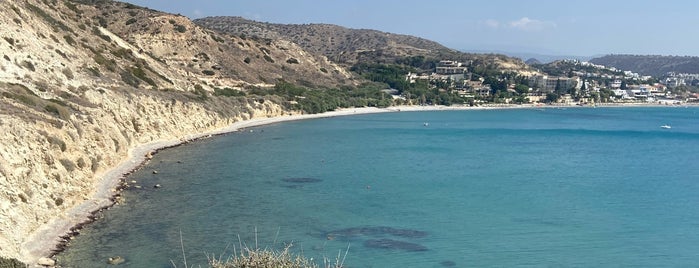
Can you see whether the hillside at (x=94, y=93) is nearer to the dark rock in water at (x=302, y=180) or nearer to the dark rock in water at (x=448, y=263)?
the dark rock in water at (x=302, y=180)

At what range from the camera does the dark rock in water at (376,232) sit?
25719 mm

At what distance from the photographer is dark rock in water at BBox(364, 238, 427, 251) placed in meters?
23.9

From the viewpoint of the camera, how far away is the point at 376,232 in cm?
2606

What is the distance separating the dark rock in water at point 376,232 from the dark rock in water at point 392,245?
0.99m

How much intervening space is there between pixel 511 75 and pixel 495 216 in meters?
121

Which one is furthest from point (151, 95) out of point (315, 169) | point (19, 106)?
point (19, 106)

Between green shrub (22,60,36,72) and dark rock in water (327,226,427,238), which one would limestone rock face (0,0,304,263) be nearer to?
green shrub (22,60,36,72)

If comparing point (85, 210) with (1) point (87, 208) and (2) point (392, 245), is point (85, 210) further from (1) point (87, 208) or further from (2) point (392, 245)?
(2) point (392, 245)

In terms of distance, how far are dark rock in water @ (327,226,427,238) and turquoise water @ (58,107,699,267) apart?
121 mm

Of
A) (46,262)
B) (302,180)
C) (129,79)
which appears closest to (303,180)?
(302,180)

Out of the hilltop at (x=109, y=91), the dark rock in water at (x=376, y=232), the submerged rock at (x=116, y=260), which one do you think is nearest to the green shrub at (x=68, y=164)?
the hilltop at (x=109, y=91)

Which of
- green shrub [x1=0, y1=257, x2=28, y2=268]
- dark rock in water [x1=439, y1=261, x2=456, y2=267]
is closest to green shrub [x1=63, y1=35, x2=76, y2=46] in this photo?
green shrub [x1=0, y1=257, x2=28, y2=268]

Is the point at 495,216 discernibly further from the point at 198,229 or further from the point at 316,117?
the point at 316,117

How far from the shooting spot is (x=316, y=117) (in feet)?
274
